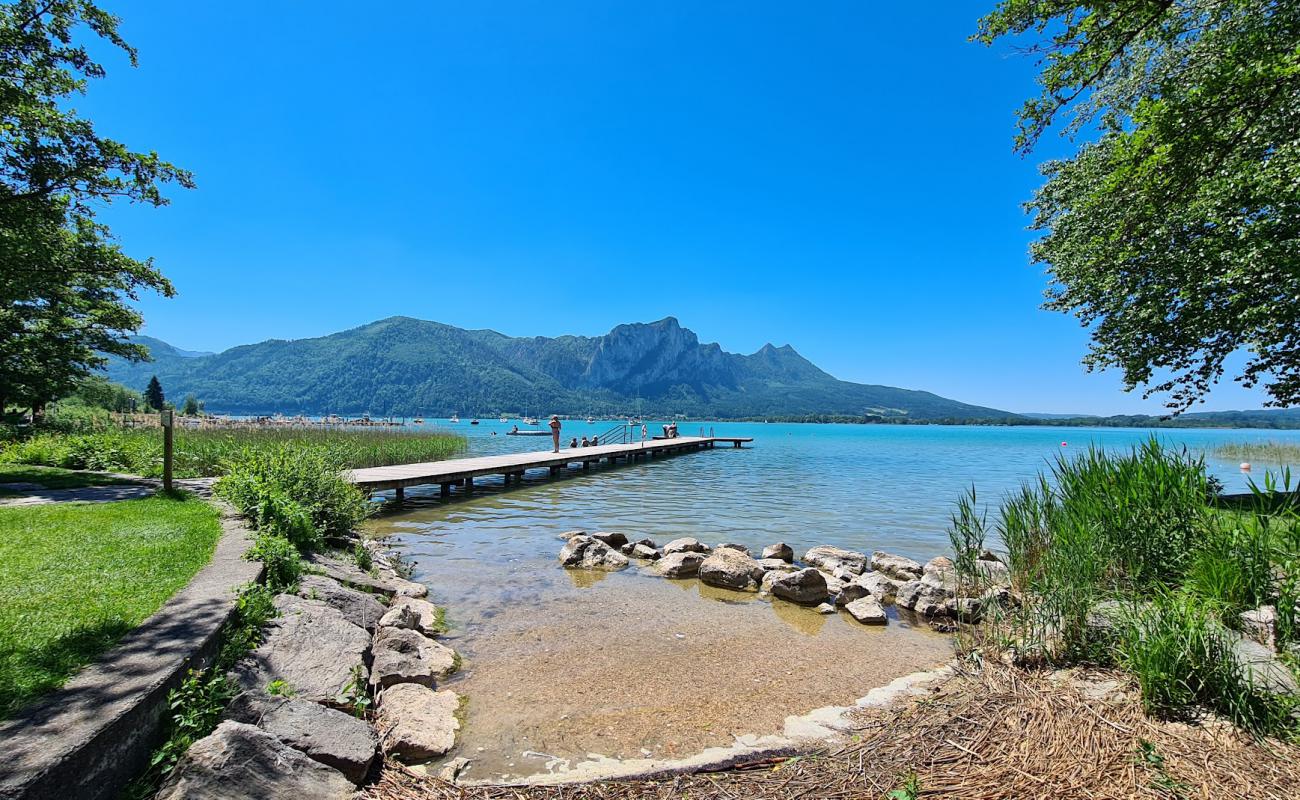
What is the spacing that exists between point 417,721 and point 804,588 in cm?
546

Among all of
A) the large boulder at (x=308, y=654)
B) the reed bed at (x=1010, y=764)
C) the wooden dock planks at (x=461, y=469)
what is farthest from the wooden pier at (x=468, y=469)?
the reed bed at (x=1010, y=764)

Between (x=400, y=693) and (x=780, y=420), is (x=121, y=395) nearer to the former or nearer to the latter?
(x=400, y=693)

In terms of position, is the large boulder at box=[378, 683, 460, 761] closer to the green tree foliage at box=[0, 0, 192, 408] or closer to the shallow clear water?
the shallow clear water

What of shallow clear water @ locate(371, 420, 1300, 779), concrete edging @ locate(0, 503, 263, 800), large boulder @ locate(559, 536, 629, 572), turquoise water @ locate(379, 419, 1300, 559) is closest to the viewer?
concrete edging @ locate(0, 503, 263, 800)

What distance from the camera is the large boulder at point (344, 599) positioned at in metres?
5.56

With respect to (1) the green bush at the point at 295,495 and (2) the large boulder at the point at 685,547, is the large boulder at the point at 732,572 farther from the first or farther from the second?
(1) the green bush at the point at 295,495

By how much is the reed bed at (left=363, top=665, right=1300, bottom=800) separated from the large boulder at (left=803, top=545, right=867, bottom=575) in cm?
558

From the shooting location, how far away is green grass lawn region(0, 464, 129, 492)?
9648 mm

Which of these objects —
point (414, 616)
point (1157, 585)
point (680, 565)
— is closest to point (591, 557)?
point (680, 565)

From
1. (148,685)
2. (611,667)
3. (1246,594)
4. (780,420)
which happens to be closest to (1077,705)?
(1246,594)

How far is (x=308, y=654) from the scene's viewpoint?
4324 millimetres

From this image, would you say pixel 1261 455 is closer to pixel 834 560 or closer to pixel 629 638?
pixel 834 560

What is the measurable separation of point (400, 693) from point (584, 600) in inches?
141

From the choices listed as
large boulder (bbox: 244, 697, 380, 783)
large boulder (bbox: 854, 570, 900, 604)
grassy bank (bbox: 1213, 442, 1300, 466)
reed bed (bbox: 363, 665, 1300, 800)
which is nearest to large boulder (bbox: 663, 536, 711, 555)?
large boulder (bbox: 854, 570, 900, 604)
